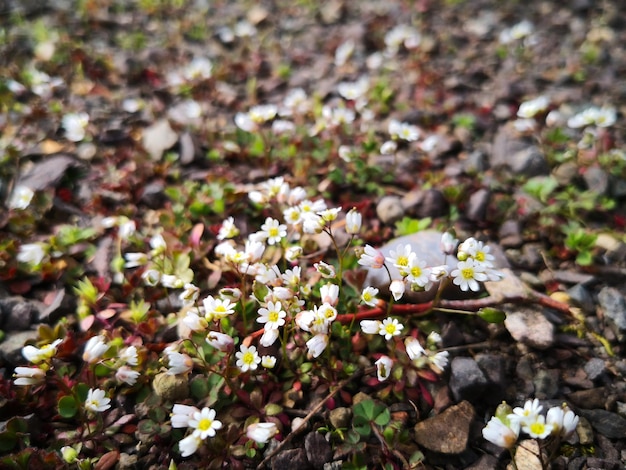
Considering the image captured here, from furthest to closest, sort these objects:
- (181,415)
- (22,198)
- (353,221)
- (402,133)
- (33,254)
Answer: (402,133)
(22,198)
(33,254)
(353,221)
(181,415)

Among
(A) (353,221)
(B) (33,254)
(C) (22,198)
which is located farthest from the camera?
(C) (22,198)

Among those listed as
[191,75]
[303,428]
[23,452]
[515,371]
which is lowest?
[515,371]

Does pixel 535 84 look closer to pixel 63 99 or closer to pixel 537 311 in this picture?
pixel 537 311

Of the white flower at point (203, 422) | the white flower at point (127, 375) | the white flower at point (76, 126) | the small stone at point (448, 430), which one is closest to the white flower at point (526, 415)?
the small stone at point (448, 430)

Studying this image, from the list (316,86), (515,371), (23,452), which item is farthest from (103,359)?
(316,86)

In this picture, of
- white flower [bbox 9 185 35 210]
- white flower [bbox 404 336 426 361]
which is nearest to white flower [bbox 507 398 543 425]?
white flower [bbox 404 336 426 361]

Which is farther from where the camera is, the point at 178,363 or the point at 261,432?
the point at 178,363

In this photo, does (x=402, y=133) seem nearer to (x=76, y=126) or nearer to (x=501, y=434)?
(x=501, y=434)

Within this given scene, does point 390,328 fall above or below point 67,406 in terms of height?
below

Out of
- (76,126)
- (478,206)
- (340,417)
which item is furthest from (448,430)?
(76,126)
